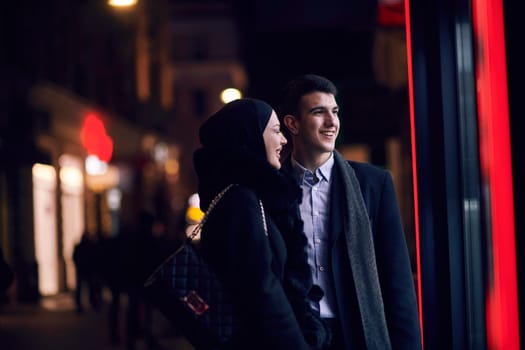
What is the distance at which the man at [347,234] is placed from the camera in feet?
14.6

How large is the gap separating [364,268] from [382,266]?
5.7 inches

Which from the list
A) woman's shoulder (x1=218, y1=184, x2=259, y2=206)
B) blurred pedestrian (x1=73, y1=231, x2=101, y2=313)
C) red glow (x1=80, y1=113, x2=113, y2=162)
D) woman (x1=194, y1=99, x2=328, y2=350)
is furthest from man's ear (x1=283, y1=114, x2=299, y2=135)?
red glow (x1=80, y1=113, x2=113, y2=162)

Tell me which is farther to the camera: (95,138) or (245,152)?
(95,138)

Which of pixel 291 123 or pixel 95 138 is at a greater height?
pixel 95 138

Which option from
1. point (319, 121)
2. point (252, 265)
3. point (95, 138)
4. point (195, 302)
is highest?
point (95, 138)

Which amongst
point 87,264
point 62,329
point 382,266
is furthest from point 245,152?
point 87,264

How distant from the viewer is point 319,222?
15.1 ft

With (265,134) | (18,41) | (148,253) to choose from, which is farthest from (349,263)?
(18,41)

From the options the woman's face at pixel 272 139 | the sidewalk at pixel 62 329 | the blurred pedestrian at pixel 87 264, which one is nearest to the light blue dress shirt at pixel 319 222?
the woman's face at pixel 272 139

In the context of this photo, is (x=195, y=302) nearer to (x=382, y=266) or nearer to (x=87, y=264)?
(x=382, y=266)

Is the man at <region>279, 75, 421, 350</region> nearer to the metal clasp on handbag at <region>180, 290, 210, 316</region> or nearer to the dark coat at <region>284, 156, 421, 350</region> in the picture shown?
the dark coat at <region>284, 156, 421, 350</region>

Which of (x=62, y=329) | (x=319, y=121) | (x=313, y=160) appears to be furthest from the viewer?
(x=62, y=329)

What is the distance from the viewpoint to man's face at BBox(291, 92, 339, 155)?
4629mm

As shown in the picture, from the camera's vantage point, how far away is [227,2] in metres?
85.6
